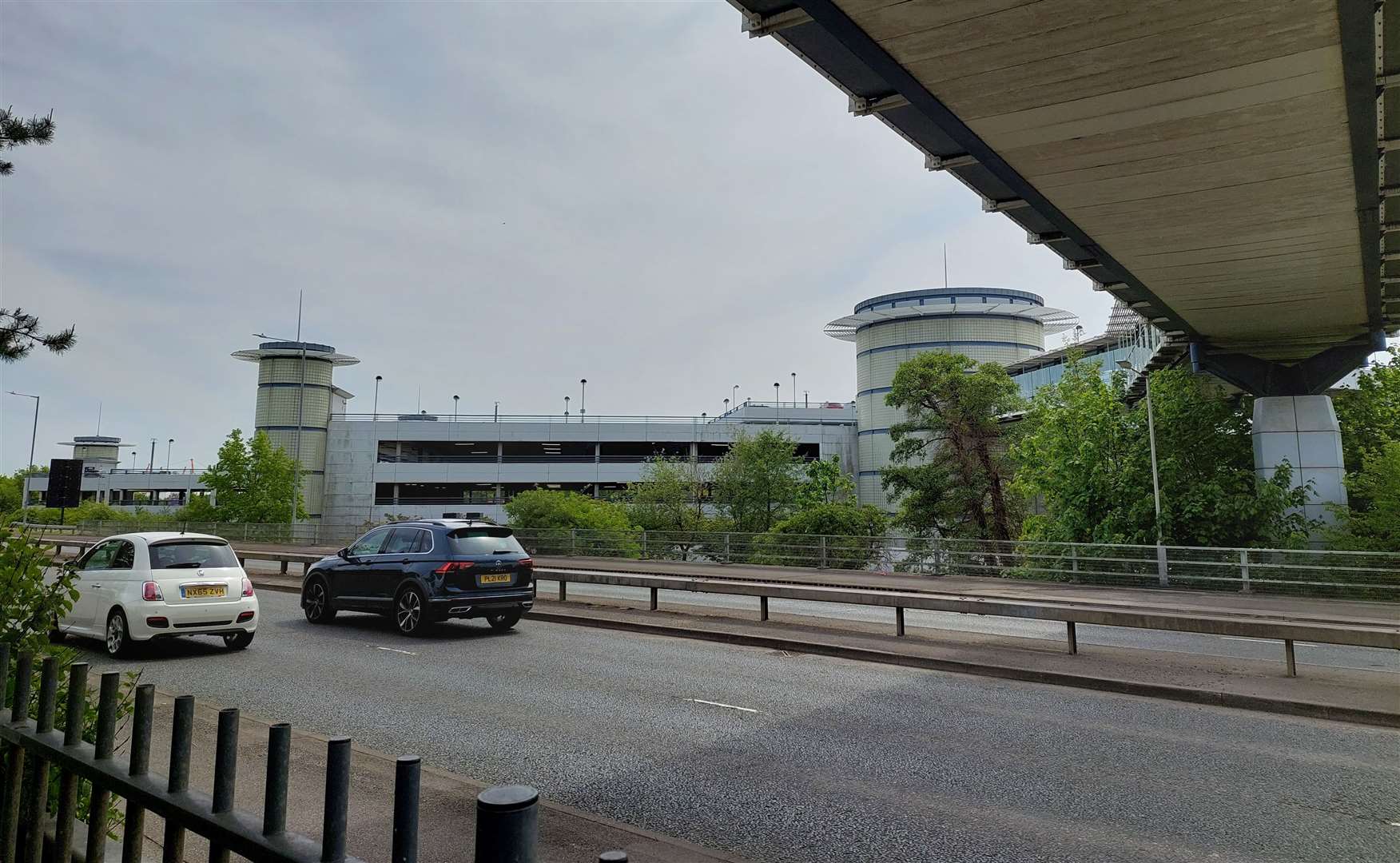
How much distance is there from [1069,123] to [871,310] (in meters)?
64.0

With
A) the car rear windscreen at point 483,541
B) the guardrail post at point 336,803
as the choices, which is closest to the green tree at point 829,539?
the car rear windscreen at point 483,541

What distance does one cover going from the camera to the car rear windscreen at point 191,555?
11.3m

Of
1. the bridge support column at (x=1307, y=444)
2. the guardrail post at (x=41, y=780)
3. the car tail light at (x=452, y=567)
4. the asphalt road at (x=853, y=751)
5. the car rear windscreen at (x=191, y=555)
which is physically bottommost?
the asphalt road at (x=853, y=751)

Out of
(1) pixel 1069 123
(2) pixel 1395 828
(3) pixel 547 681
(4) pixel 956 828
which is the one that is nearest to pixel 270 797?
(4) pixel 956 828

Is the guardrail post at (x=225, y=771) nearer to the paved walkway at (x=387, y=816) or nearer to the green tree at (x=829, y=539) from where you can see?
the paved walkway at (x=387, y=816)

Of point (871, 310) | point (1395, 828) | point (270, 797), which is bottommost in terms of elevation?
point (1395, 828)

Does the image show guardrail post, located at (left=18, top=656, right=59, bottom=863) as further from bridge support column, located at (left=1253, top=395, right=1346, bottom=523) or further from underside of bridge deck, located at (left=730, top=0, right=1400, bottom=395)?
bridge support column, located at (left=1253, top=395, right=1346, bottom=523)

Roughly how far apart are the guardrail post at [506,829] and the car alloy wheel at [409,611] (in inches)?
466

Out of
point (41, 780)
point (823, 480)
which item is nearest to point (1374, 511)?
point (823, 480)

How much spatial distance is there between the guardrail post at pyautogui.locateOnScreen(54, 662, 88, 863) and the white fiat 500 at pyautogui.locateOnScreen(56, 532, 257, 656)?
9.26 metres

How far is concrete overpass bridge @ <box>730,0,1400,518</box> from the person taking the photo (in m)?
7.93

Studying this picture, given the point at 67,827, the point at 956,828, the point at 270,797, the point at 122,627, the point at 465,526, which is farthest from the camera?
the point at 465,526

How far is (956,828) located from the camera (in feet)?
16.5

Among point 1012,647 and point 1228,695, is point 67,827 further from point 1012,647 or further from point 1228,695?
point 1012,647
